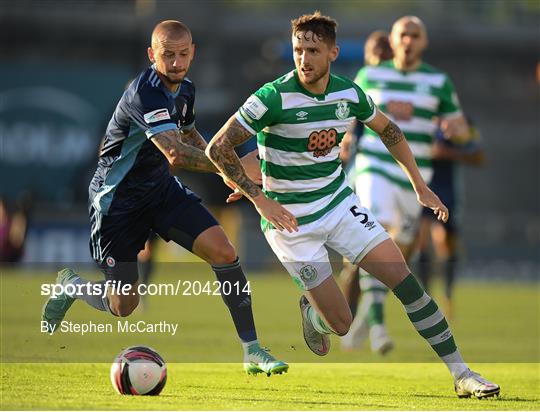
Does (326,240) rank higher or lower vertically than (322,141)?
lower

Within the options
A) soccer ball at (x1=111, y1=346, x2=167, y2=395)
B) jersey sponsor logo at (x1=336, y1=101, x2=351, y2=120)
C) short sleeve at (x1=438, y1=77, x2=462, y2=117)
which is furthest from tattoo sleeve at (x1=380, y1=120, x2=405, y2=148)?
short sleeve at (x1=438, y1=77, x2=462, y2=117)

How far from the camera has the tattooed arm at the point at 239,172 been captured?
7660mm

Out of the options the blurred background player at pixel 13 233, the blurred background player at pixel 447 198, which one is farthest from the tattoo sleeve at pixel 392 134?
the blurred background player at pixel 13 233

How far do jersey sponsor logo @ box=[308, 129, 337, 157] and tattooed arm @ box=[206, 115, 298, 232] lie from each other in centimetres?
50

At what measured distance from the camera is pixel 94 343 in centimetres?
1007

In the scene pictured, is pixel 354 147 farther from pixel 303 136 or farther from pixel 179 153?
pixel 179 153

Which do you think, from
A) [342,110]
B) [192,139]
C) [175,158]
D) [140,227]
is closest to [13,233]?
[140,227]

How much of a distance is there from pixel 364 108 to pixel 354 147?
369 cm

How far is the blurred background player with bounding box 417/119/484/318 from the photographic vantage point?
14.9 meters

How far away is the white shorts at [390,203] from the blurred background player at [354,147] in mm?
334

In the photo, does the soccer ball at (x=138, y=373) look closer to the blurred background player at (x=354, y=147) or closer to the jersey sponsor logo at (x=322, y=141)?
the jersey sponsor logo at (x=322, y=141)

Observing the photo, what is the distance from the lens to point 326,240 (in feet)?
27.5

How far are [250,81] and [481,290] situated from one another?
12411 mm

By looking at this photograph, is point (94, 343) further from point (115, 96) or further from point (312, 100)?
point (115, 96)
